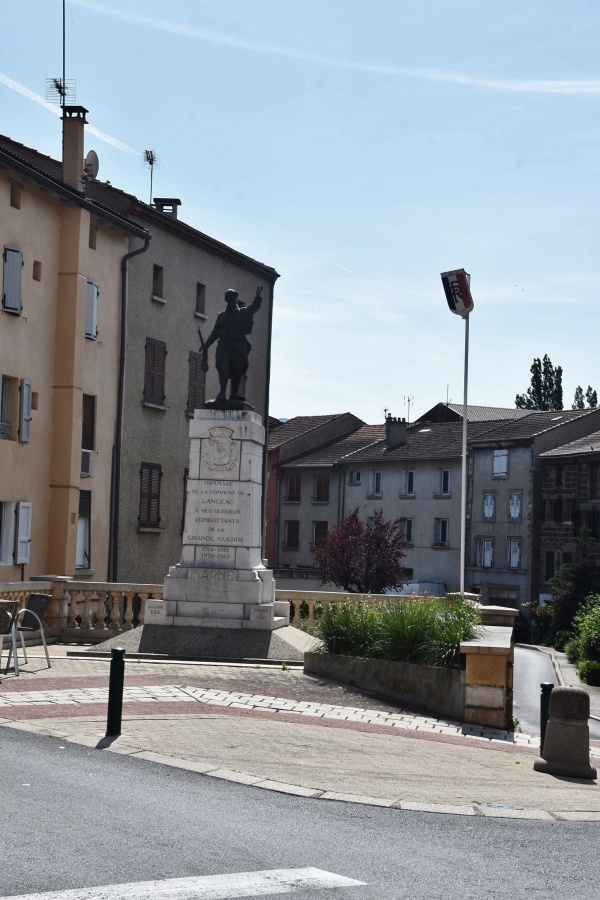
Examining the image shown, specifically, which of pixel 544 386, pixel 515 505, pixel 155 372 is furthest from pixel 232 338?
pixel 544 386

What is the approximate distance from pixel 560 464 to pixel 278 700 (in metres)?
51.8

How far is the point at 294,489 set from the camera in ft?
241

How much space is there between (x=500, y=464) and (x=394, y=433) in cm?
737

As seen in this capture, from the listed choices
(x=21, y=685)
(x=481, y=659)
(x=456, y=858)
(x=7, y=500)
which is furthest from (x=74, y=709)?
(x=7, y=500)

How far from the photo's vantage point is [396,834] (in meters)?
8.00

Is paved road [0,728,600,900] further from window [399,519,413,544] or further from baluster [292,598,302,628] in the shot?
window [399,519,413,544]

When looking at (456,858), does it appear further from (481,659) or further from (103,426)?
(103,426)

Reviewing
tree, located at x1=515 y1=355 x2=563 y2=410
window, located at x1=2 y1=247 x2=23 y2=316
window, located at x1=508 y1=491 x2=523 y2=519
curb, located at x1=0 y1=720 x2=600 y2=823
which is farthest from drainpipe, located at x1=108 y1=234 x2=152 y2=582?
tree, located at x1=515 y1=355 x2=563 y2=410

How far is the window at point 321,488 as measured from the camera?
72562mm

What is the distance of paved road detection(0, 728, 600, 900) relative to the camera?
21.2ft

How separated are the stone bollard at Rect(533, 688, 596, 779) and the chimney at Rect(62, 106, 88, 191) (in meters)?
22.9

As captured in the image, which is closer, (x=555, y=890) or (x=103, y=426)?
(x=555, y=890)

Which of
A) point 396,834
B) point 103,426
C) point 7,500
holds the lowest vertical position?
point 396,834

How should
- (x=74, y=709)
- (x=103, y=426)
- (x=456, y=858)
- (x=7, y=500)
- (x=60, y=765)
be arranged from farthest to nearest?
(x=103, y=426)
(x=7, y=500)
(x=74, y=709)
(x=60, y=765)
(x=456, y=858)
